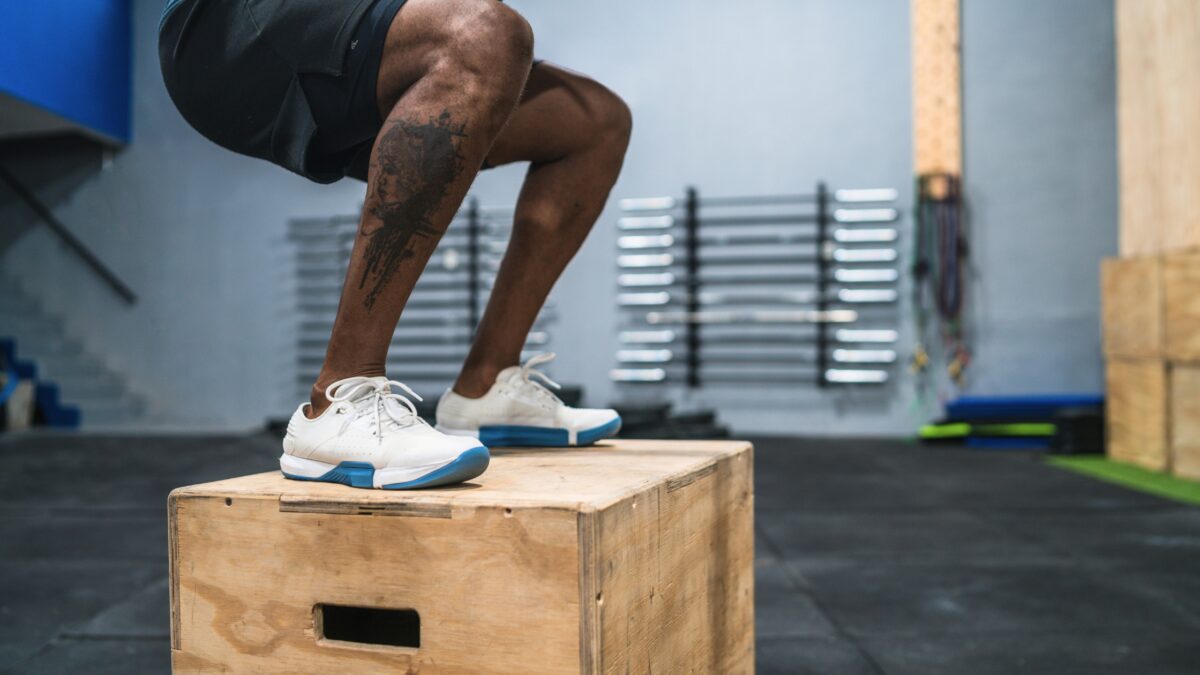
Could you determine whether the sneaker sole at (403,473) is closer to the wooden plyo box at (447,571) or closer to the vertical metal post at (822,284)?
the wooden plyo box at (447,571)

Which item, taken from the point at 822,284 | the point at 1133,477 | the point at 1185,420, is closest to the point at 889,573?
the point at 1133,477

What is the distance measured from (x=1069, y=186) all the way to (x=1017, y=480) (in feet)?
8.82

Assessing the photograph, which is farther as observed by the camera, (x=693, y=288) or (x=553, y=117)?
(x=693, y=288)

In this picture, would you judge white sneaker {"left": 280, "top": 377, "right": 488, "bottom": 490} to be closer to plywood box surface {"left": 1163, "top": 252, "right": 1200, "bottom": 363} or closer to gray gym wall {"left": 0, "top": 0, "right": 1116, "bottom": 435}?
plywood box surface {"left": 1163, "top": 252, "right": 1200, "bottom": 363}

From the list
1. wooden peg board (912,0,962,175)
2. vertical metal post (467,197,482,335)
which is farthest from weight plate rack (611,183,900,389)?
vertical metal post (467,197,482,335)

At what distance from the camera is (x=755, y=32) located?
19.9ft

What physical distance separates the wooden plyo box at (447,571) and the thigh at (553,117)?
0.54 m

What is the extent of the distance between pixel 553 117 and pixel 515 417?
441mm

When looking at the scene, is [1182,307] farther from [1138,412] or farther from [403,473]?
[403,473]

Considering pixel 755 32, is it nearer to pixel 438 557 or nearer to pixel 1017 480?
pixel 1017 480

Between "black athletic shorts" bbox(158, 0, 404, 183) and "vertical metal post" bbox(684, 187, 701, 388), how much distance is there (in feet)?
15.7

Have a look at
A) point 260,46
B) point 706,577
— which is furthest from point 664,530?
point 260,46

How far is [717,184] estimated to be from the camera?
605cm

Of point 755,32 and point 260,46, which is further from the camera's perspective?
point 755,32
